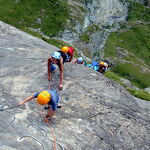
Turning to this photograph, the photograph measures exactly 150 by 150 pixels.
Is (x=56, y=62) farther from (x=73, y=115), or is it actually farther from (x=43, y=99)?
(x=43, y=99)

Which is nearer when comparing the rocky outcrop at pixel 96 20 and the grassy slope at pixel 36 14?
the grassy slope at pixel 36 14

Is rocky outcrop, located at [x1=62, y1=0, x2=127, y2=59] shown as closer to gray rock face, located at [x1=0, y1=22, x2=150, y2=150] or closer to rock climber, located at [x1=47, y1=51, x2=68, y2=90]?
gray rock face, located at [x1=0, y1=22, x2=150, y2=150]

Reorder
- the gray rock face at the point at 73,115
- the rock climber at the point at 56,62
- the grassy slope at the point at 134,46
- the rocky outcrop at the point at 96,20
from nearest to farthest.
→ the gray rock face at the point at 73,115 → the rock climber at the point at 56,62 → the grassy slope at the point at 134,46 → the rocky outcrop at the point at 96,20

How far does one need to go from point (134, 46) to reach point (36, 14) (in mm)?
28890

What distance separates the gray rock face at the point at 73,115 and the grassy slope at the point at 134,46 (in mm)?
40012

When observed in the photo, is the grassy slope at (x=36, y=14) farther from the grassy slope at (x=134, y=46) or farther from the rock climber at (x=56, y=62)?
the rock climber at (x=56, y=62)

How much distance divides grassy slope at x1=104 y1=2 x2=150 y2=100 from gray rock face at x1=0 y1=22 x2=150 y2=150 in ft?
131

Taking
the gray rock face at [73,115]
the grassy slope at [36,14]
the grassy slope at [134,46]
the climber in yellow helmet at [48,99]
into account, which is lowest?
the grassy slope at [134,46]

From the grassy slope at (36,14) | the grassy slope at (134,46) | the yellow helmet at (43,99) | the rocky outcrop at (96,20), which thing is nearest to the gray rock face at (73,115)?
the yellow helmet at (43,99)

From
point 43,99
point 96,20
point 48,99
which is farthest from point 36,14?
point 43,99

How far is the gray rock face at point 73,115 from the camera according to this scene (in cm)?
1209

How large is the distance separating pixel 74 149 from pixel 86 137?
41.2 inches

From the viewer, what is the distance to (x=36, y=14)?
209 ft

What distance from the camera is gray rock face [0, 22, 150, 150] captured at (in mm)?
12094
